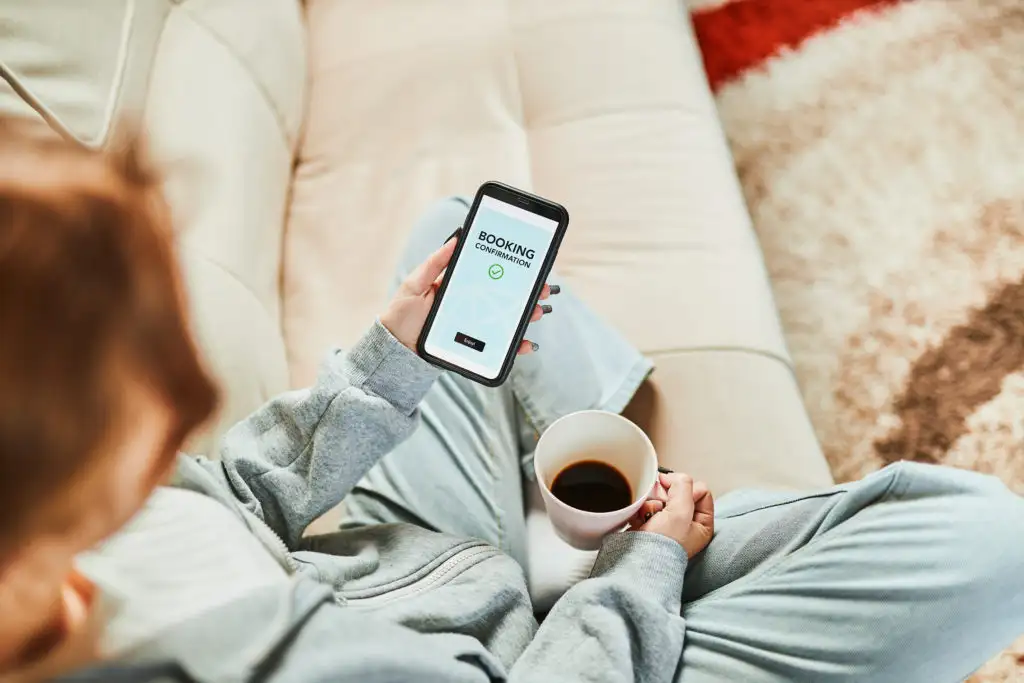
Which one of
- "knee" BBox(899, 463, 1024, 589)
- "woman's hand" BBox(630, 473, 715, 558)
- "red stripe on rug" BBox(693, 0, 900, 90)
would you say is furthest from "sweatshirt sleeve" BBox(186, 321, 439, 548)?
"red stripe on rug" BBox(693, 0, 900, 90)

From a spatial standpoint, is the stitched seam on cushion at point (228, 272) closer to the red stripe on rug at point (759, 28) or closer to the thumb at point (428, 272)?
the thumb at point (428, 272)

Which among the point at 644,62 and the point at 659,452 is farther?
the point at 644,62

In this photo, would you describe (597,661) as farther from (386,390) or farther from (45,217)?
(45,217)

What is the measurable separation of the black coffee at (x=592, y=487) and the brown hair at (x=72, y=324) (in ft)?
1.25

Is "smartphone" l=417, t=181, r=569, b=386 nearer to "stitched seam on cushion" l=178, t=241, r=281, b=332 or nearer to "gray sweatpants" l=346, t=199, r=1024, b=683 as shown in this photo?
"gray sweatpants" l=346, t=199, r=1024, b=683

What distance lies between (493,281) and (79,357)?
0.42 m

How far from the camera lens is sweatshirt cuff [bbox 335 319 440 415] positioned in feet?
2.27

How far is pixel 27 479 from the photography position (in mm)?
345

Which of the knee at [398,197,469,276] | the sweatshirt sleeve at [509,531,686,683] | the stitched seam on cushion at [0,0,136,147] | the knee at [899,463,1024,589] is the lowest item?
the sweatshirt sleeve at [509,531,686,683]

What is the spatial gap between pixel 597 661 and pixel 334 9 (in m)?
1.08

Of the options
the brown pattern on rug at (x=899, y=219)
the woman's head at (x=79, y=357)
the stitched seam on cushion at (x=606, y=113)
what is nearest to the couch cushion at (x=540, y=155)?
the stitched seam on cushion at (x=606, y=113)

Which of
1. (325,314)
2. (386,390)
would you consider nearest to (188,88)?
(325,314)

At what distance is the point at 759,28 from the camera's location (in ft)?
5.16

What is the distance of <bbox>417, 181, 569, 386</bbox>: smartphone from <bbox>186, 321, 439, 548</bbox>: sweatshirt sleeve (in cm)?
4
